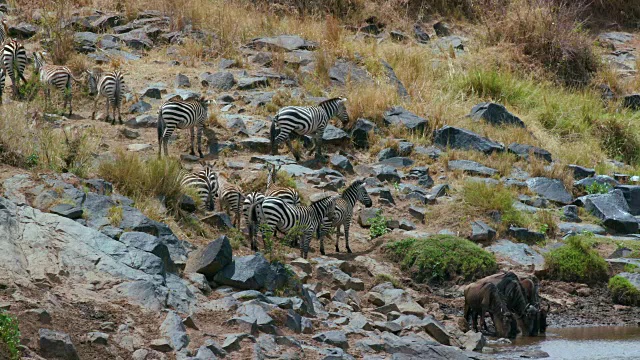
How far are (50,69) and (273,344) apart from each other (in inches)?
423

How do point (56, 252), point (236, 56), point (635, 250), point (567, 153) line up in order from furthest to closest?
1. point (236, 56)
2. point (567, 153)
3. point (635, 250)
4. point (56, 252)

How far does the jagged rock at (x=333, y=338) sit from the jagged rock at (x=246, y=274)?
45.5 inches

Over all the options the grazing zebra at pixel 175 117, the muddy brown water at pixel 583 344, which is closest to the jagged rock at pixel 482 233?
the muddy brown water at pixel 583 344

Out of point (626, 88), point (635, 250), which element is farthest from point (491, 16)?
point (635, 250)

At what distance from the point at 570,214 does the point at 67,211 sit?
30.5ft

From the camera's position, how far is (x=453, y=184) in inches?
689

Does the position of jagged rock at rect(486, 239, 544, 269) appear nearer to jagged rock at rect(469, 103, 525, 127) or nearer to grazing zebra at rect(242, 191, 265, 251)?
grazing zebra at rect(242, 191, 265, 251)

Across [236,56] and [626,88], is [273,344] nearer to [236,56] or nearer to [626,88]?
[236,56]

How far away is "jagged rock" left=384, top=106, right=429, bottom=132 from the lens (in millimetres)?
19203

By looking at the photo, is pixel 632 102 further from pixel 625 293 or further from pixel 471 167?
pixel 625 293

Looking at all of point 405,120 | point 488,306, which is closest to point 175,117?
point 405,120

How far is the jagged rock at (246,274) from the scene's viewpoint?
10969 mm

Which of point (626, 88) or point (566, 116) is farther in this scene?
point (626, 88)

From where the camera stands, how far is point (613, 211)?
55.4ft
